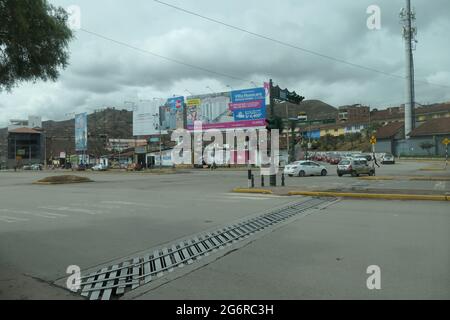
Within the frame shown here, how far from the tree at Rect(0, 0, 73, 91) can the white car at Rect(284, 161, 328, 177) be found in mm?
29264

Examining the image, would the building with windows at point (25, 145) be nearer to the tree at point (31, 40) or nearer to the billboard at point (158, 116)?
the billboard at point (158, 116)

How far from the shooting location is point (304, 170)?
119ft

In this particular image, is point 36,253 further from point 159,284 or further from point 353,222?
point 353,222

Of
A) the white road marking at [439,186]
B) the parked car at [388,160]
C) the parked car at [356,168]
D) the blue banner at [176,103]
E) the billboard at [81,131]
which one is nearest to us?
the white road marking at [439,186]

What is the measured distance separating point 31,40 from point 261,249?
5.85 meters

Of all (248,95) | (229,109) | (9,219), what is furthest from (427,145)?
(9,219)

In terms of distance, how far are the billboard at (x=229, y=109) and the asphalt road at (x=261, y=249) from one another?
160 feet

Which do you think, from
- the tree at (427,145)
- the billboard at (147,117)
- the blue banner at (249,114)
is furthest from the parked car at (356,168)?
the tree at (427,145)

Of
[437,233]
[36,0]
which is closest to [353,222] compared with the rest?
[437,233]

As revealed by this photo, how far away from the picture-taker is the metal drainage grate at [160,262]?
19.4ft

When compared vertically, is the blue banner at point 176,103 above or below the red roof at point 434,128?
above

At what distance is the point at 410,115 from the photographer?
86750mm

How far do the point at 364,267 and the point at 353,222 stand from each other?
4.58 m

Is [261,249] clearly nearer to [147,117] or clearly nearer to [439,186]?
[439,186]
